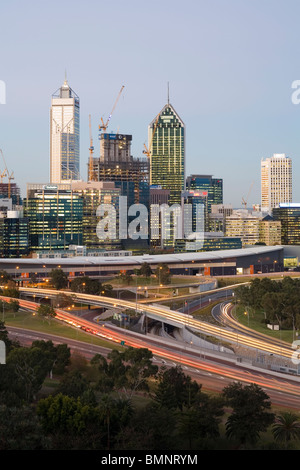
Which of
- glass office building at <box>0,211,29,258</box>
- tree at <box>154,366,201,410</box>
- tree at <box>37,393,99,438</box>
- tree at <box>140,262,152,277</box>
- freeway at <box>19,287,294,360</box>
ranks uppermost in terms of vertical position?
glass office building at <box>0,211,29,258</box>

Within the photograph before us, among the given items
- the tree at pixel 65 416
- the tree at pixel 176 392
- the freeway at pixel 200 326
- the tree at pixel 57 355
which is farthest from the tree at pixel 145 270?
the tree at pixel 65 416

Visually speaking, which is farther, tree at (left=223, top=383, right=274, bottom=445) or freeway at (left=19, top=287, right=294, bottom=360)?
freeway at (left=19, top=287, right=294, bottom=360)

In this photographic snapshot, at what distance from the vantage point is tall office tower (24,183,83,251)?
17938 cm

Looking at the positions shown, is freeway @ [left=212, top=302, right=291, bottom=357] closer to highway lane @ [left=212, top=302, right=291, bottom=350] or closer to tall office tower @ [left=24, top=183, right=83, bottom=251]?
highway lane @ [left=212, top=302, right=291, bottom=350]

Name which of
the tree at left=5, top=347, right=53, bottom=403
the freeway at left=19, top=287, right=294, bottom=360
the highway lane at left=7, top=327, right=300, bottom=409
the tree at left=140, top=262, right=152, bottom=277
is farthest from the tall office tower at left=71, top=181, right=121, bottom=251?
the tree at left=5, top=347, right=53, bottom=403

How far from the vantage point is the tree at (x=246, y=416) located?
31094 millimetres

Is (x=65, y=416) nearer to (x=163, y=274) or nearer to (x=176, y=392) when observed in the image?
(x=176, y=392)

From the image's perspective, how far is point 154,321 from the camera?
7675 centimetres

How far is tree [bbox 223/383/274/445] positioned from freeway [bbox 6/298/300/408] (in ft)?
22.9

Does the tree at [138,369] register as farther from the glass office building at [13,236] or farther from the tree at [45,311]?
the glass office building at [13,236]

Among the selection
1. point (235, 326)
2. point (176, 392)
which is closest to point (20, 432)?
point (176, 392)

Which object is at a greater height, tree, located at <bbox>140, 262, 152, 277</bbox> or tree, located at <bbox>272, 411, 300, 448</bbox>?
tree, located at <bbox>140, 262, 152, 277</bbox>

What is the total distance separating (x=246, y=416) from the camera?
1261 inches

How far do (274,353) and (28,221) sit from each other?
129m
